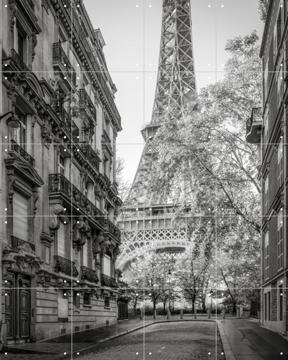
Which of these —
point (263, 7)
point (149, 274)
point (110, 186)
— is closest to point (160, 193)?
point (110, 186)

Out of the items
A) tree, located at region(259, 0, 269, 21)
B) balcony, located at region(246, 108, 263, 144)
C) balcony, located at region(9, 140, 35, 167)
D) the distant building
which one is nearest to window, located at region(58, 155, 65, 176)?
balcony, located at region(9, 140, 35, 167)

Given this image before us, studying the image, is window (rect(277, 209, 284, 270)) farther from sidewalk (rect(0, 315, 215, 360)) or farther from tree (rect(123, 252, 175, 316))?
tree (rect(123, 252, 175, 316))

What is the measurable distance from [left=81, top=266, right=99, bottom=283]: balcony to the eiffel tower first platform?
1.30m

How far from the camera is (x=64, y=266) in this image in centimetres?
1498

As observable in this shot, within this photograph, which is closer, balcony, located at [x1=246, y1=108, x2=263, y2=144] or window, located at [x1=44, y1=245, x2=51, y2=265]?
window, located at [x1=44, y1=245, x2=51, y2=265]

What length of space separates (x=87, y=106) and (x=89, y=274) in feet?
14.2

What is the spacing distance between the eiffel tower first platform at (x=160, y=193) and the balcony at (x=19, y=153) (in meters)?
2.34

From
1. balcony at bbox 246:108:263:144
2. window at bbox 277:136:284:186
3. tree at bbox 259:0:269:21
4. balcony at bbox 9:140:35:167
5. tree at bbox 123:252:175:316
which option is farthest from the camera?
tree at bbox 123:252:175:316

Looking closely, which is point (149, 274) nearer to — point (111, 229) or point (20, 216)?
point (111, 229)

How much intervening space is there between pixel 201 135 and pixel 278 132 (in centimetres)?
207

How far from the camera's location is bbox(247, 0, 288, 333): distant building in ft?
51.2

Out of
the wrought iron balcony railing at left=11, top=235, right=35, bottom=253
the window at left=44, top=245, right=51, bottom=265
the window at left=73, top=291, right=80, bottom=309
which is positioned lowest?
the window at left=73, top=291, right=80, bottom=309

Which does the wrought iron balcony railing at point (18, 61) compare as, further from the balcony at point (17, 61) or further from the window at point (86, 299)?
the window at point (86, 299)

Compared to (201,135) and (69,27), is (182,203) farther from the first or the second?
(69,27)
